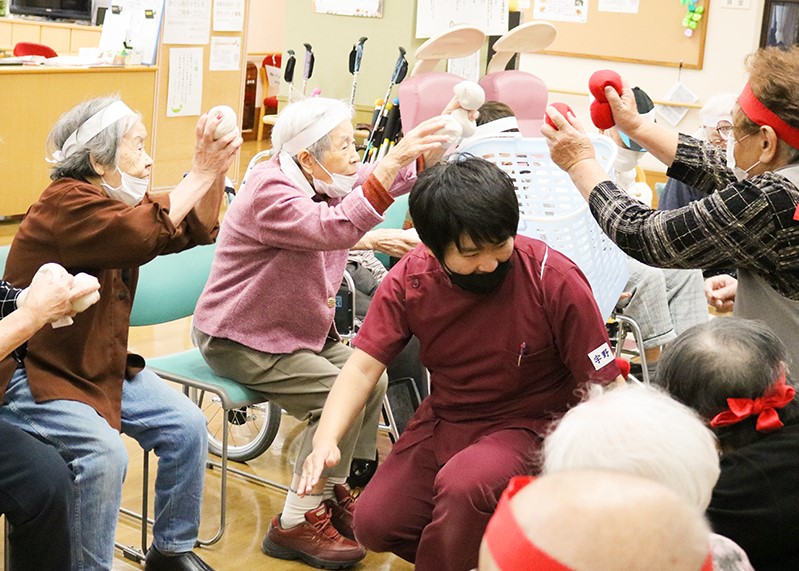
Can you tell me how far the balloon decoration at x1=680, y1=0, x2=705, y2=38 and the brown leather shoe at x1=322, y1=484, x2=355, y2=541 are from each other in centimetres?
636

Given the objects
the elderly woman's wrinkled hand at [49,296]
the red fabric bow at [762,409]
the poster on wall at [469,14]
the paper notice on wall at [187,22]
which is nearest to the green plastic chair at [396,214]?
the elderly woman's wrinkled hand at [49,296]

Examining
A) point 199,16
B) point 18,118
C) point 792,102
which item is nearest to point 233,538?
point 792,102

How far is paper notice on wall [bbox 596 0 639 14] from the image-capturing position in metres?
8.72

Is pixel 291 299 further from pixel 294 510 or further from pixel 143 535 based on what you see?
pixel 143 535

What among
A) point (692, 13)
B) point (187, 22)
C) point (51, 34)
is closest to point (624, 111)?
point (187, 22)

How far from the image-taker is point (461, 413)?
2420mm

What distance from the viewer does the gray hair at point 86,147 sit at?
103 inches

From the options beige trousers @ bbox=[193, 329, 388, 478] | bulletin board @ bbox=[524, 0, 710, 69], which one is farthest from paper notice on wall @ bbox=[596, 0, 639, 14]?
beige trousers @ bbox=[193, 329, 388, 478]

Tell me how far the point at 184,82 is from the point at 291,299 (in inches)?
187

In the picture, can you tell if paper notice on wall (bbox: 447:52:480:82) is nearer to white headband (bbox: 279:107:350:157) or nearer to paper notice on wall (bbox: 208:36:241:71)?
paper notice on wall (bbox: 208:36:241:71)

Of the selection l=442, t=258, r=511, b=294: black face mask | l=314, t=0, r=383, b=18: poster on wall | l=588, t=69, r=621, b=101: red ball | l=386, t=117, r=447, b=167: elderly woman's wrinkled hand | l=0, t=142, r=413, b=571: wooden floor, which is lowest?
l=0, t=142, r=413, b=571: wooden floor

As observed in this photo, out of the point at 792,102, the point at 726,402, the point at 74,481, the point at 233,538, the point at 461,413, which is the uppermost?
the point at 792,102

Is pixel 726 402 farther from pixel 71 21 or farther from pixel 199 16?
pixel 71 21

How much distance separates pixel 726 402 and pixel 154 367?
1.77 metres
